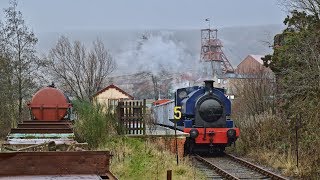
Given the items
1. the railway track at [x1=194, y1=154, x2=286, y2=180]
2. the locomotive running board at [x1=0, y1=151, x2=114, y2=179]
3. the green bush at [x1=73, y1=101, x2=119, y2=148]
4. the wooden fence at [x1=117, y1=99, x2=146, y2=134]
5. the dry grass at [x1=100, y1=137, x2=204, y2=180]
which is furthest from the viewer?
the wooden fence at [x1=117, y1=99, x2=146, y2=134]

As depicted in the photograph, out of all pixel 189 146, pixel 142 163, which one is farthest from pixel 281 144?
pixel 142 163

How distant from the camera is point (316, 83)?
16.7 metres

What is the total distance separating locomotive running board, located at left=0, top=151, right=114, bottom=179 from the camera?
5.59 metres

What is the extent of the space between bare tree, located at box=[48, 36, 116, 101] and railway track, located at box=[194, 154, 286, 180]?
29.8 metres

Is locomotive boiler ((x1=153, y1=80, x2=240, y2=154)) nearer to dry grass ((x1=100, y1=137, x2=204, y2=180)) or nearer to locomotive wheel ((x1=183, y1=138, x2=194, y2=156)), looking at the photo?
locomotive wheel ((x1=183, y1=138, x2=194, y2=156))

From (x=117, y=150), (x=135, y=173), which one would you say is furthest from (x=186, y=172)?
(x=117, y=150)

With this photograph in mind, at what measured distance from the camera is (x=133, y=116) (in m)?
18.5

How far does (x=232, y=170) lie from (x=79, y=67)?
36.5 meters

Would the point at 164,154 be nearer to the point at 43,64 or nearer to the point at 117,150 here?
the point at 117,150

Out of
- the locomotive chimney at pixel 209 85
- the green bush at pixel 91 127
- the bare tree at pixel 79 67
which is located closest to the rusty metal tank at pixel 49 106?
the green bush at pixel 91 127

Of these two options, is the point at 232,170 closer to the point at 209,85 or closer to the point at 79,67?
the point at 209,85

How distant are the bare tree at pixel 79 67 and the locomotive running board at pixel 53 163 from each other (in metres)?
40.4

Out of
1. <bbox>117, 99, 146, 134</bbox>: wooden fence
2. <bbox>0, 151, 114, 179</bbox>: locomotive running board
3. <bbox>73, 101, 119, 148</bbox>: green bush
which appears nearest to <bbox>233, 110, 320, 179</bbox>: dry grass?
<bbox>117, 99, 146, 134</bbox>: wooden fence

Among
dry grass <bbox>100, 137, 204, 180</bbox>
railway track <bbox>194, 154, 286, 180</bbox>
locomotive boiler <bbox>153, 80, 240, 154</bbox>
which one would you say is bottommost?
railway track <bbox>194, 154, 286, 180</bbox>
